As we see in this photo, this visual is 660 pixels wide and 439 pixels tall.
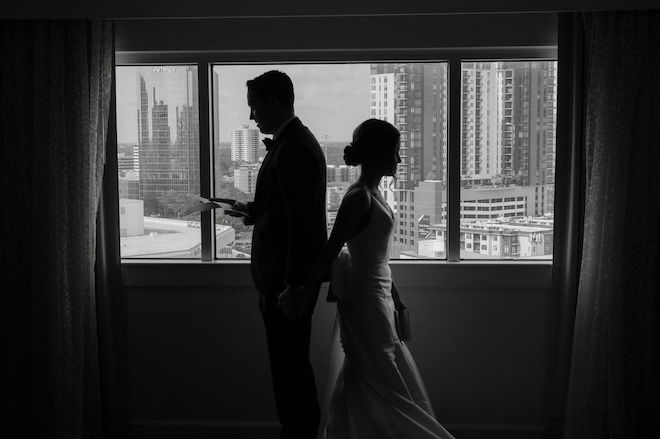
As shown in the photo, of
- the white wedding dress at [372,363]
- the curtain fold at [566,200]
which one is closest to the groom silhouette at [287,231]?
the white wedding dress at [372,363]

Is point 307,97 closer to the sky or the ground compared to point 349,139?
closer to the sky

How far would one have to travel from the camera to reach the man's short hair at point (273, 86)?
2.30 metres

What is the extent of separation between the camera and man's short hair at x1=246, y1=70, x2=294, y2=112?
230 centimetres

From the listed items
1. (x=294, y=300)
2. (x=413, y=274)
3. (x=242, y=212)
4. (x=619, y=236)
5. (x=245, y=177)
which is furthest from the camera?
(x=245, y=177)

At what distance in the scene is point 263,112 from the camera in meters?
2.33

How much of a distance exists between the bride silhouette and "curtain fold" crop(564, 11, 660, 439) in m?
0.99

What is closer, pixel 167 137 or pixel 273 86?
pixel 273 86

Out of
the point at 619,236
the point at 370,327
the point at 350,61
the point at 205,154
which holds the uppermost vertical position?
the point at 350,61

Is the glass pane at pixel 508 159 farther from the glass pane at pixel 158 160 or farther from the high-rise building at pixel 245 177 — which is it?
the glass pane at pixel 158 160

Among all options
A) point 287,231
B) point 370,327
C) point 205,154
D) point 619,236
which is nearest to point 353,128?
point 205,154

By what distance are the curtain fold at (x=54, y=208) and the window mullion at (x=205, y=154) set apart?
1.41 feet

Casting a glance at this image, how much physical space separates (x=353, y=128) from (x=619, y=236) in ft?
4.30

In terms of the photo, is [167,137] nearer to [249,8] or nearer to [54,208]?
[54,208]

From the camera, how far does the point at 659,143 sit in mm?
2904
